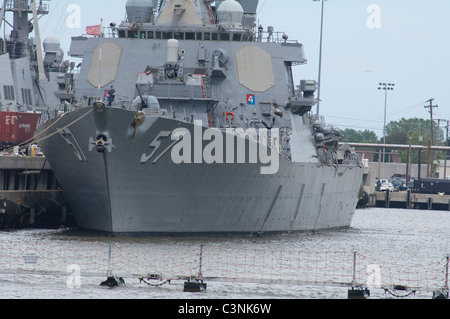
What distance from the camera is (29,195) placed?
31.7 meters

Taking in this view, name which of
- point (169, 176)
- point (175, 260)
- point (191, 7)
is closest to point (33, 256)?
point (175, 260)

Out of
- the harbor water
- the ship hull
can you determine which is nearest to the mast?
the harbor water

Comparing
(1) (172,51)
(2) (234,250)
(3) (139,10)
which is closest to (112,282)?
(2) (234,250)

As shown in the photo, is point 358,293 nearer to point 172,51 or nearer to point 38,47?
point 172,51

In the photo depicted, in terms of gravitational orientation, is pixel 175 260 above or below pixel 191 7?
below

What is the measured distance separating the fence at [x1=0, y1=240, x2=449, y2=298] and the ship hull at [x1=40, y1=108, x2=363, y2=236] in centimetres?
160

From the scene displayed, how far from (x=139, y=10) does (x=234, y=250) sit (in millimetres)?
11350

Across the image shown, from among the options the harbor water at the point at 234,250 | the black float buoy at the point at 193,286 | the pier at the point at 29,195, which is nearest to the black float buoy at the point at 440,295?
the harbor water at the point at 234,250

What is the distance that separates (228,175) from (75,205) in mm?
5271

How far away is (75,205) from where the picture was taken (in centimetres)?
2861

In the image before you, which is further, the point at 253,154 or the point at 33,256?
the point at 253,154

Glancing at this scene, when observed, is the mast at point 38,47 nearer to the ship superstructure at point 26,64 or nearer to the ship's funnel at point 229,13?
the ship superstructure at point 26,64

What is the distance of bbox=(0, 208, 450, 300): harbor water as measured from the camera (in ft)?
60.5
